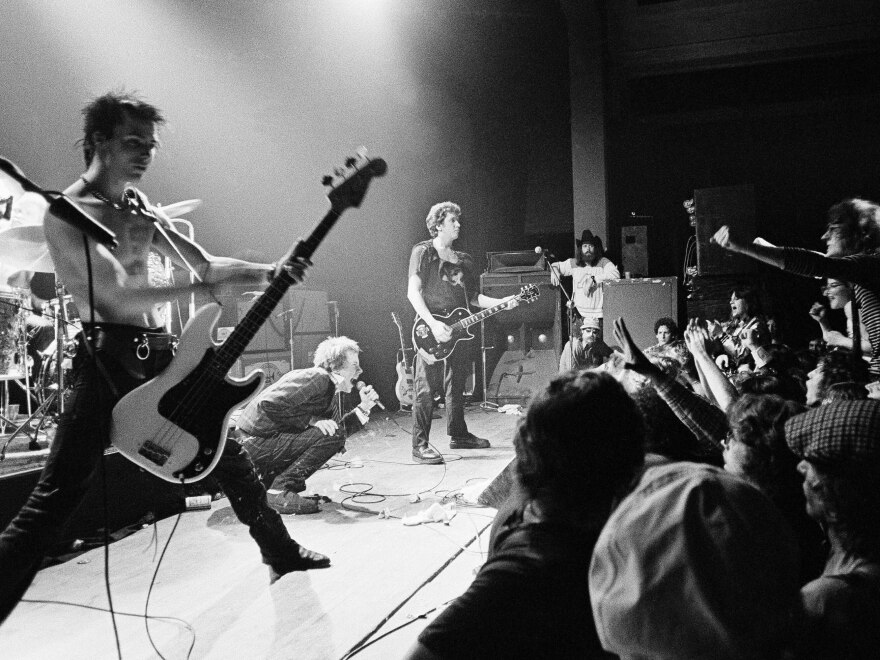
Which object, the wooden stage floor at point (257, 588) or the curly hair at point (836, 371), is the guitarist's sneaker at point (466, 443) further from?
the curly hair at point (836, 371)

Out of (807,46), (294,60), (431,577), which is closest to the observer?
(431,577)

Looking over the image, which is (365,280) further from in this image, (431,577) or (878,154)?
(878,154)

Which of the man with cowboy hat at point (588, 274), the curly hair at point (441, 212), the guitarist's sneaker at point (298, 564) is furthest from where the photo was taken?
the man with cowboy hat at point (588, 274)

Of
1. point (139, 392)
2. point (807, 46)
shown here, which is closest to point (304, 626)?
point (139, 392)

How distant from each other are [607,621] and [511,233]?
995cm

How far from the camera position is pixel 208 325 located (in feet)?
7.62

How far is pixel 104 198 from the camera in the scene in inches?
89.7

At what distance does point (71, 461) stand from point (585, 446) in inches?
70.1

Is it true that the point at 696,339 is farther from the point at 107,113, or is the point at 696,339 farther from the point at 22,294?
the point at 22,294

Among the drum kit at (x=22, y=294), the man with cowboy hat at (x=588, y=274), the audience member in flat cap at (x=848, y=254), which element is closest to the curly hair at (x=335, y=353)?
the drum kit at (x=22, y=294)

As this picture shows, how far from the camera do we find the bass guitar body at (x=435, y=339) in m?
5.56

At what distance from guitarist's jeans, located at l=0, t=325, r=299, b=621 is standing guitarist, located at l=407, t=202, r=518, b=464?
3218mm

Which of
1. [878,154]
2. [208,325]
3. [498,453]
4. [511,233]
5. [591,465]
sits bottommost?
[498,453]

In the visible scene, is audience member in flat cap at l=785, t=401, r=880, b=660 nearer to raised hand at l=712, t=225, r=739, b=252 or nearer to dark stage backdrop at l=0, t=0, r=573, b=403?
raised hand at l=712, t=225, r=739, b=252
